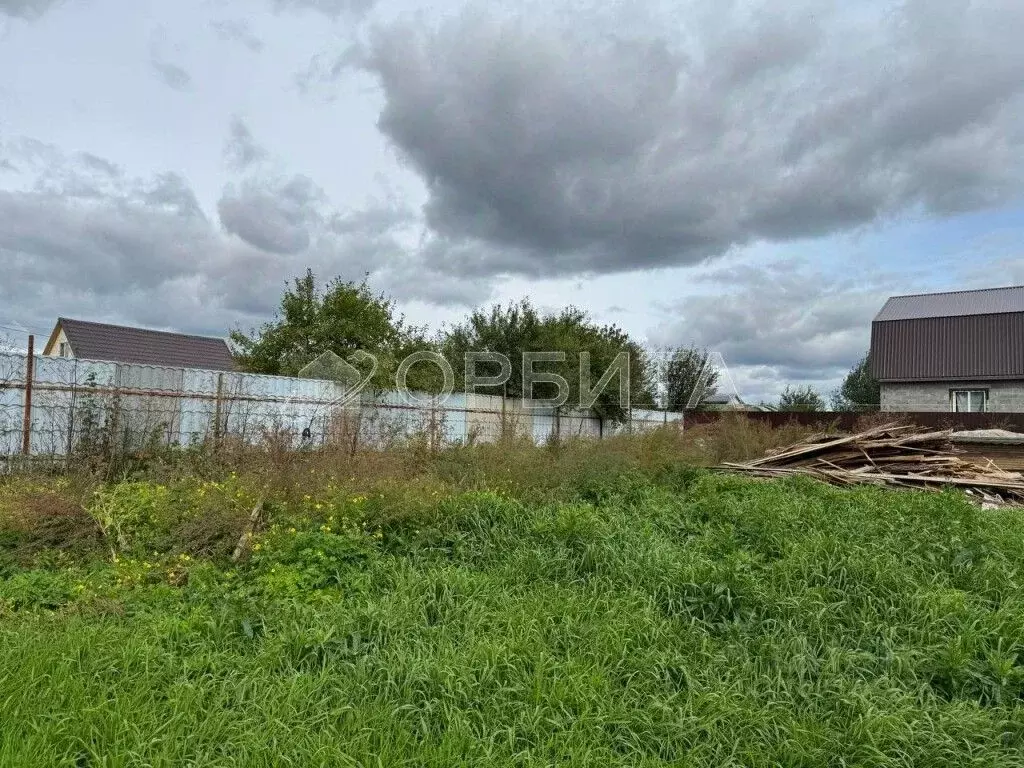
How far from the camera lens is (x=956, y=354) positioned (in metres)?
23.4

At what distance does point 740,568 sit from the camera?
4.20 meters

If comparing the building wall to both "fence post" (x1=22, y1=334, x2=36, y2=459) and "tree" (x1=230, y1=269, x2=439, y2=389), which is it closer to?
"tree" (x1=230, y1=269, x2=439, y2=389)

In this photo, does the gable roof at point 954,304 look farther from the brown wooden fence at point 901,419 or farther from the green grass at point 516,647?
the green grass at point 516,647

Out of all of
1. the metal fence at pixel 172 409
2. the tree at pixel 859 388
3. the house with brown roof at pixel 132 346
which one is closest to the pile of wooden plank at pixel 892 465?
the metal fence at pixel 172 409

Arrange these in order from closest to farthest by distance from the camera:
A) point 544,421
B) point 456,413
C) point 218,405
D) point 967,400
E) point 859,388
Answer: point 218,405 < point 456,413 < point 544,421 < point 967,400 < point 859,388

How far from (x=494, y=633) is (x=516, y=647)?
0.89 feet

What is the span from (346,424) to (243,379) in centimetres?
249

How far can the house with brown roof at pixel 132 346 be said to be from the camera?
2169 cm

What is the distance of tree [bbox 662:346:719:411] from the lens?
26859 mm

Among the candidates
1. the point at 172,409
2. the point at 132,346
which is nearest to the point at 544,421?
the point at 172,409

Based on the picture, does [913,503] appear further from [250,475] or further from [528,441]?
[250,475]

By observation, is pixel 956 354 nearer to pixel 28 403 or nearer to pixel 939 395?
pixel 939 395

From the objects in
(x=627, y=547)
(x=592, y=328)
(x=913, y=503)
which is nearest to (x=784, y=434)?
(x=913, y=503)

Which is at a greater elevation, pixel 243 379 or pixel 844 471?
pixel 243 379
